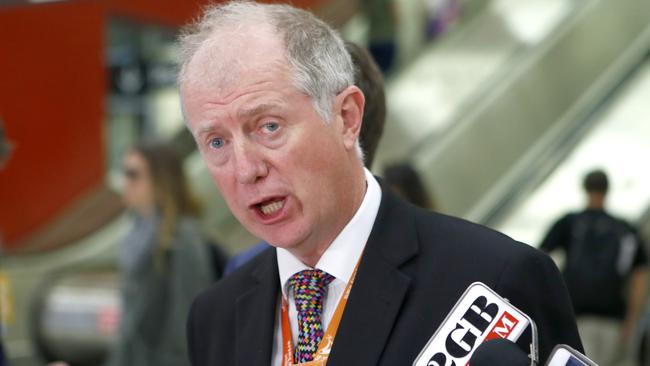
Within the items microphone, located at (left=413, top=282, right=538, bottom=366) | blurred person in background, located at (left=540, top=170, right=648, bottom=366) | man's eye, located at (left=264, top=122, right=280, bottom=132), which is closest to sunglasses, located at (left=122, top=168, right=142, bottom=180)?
blurred person in background, located at (left=540, top=170, right=648, bottom=366)

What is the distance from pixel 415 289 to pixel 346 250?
0.50ft

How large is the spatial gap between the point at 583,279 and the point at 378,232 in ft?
18.6

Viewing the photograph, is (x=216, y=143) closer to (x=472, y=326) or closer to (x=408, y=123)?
(x=472, y=326)

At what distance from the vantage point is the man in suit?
193 centimetres

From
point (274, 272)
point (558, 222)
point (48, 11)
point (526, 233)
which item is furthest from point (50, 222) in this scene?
point (274, 272)

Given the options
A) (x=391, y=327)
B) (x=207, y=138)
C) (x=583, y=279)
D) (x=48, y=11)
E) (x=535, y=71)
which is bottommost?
(x=583, y=279)

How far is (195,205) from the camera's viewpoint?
5613 millimetres

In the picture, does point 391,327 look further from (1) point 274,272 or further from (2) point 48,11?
(2) point 48,11

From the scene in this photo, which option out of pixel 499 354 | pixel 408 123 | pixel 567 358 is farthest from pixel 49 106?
pixel 567 358

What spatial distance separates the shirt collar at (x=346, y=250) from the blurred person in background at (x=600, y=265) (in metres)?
5.55

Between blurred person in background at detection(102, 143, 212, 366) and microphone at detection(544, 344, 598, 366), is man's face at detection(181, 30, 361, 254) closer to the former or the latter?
microphone at detection(544, 344, 598, 366)

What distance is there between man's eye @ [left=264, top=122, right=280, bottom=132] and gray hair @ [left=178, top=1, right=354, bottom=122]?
7 cm

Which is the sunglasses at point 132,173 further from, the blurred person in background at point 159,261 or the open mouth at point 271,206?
the open mouth at point 271,206

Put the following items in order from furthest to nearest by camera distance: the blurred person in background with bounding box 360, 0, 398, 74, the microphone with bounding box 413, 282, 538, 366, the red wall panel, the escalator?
1. the blurred person in background with bounding box 360, 0, 398, 74
2. the escalator
3. the red wall panel
4. the microphone with bounding box 413, 282, 538, 366
